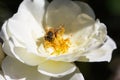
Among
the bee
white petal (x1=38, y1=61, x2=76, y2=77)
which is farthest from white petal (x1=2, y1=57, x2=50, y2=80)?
the bee

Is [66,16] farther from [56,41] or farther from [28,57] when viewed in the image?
[28,57]

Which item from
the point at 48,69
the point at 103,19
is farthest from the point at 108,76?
the point at 48,69

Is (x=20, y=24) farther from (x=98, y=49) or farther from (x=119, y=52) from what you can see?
(x=119, y=52)

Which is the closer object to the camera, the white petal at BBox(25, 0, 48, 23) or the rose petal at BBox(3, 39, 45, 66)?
the rose petal at BBox(3, 39, 45, 66)

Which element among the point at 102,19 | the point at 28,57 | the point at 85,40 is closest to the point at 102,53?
the point at 85,40

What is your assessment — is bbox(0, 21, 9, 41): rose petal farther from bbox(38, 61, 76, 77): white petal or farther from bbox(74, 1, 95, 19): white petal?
bbox(74, 1, 95, 19): white petal

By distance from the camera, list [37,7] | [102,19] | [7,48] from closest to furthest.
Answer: [7,48] → [37,7] → [102,19]
